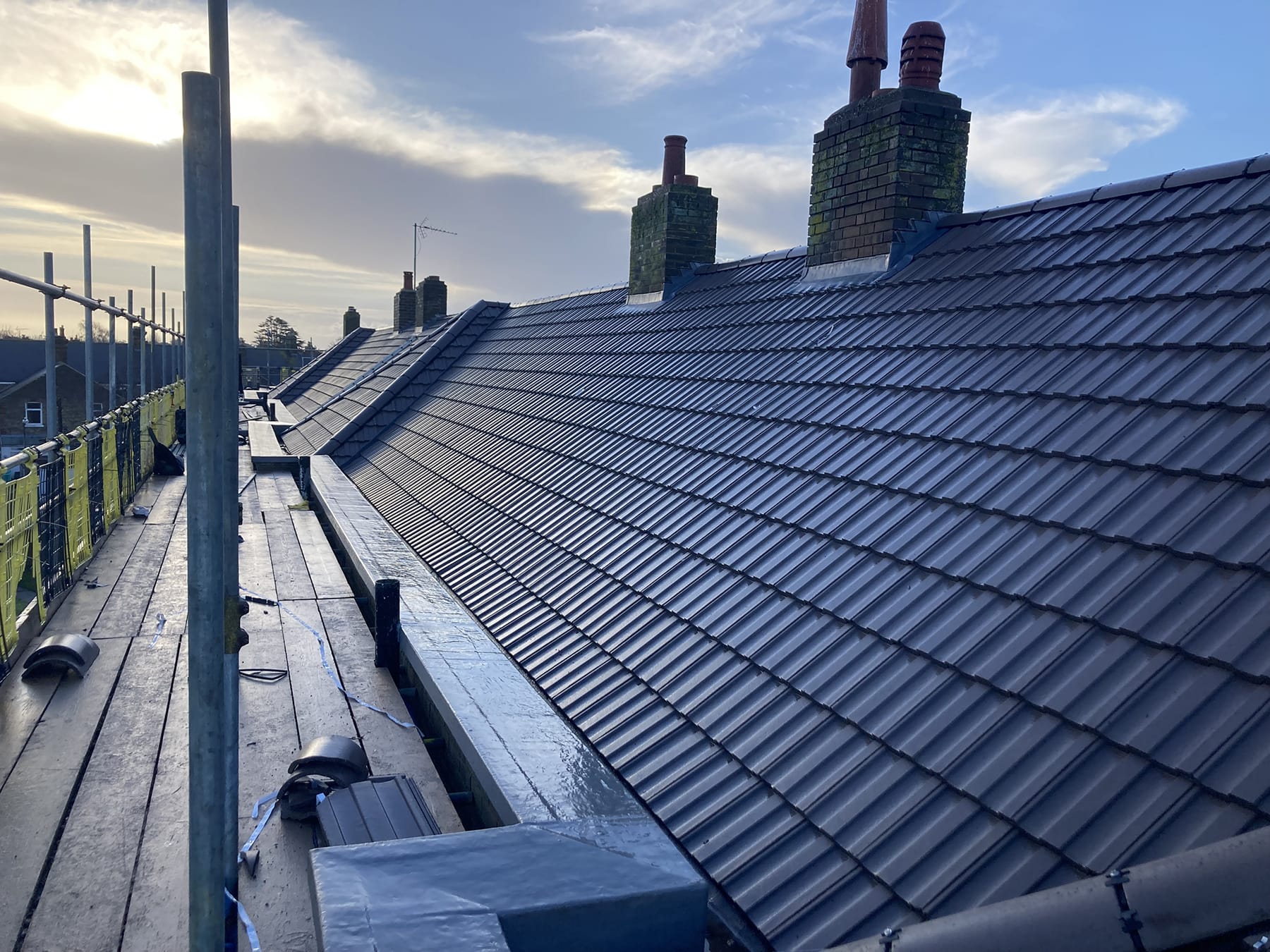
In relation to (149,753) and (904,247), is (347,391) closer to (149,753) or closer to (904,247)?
(904,247)

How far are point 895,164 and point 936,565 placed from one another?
170 inches

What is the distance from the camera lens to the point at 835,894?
9.57 ft

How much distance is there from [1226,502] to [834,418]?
2709mm

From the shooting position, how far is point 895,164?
706 centimetres

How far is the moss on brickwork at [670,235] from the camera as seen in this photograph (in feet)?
35.6

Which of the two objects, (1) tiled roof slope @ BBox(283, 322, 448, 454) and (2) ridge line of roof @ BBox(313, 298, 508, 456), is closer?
(2) ridge line of roof @ BBox(313, 298, 508, 456)

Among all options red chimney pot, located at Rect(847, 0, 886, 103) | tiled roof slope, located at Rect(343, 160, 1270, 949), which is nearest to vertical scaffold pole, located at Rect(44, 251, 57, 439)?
tiled roof slope, located at Rect(343, 160, 1270, 949)

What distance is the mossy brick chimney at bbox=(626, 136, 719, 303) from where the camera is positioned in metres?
10.9

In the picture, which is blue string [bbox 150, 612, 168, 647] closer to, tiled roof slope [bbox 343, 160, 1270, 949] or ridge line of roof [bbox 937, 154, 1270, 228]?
tiled roof slope [bbox 343, 160, 1270, 949]

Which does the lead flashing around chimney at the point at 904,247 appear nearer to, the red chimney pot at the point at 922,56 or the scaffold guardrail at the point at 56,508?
the red chimney pot at the point at 922,56

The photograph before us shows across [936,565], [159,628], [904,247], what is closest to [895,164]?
[904,247]

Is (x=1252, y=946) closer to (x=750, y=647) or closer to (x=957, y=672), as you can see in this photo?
(x=957, y=672)

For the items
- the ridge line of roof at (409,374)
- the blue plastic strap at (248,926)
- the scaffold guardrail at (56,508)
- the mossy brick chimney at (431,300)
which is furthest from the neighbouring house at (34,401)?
the blue plastic strap at (248,926)

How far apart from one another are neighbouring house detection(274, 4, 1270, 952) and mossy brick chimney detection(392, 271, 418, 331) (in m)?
19.4
